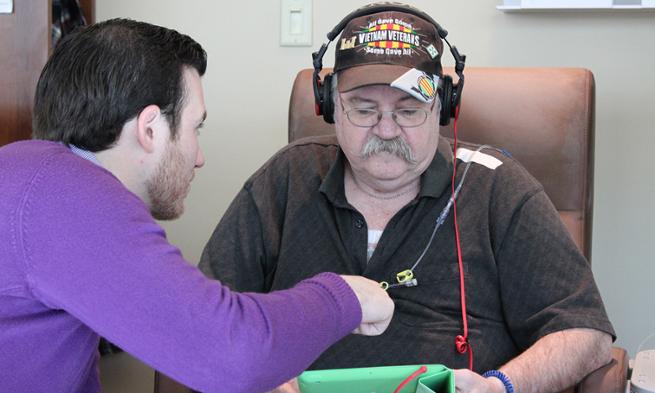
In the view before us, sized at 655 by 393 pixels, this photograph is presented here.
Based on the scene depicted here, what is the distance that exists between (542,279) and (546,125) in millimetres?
384

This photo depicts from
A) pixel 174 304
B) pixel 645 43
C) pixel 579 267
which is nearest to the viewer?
pixel 174 304

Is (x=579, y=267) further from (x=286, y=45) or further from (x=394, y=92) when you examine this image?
(x=286, y=45)

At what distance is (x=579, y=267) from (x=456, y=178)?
0.91 feet

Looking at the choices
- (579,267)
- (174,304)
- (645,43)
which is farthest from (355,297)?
(645,43)

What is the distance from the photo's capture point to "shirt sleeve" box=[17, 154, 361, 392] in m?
0.89

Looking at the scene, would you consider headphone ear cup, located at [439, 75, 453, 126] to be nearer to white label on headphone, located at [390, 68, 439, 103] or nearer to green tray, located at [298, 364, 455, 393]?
white label on headphone, located at [390, 68, 439, 103]

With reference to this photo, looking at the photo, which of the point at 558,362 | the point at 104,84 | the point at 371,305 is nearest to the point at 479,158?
the point at 558,362

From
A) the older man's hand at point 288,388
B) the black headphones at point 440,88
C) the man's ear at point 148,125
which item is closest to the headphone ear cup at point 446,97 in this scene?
the black headphones at point 440,88

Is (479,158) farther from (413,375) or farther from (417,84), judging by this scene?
(413,375)

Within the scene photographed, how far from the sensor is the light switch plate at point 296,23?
7.45ft

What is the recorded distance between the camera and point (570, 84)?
5.92ft

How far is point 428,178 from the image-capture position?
1.65 m

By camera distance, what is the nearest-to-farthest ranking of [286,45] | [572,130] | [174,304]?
[174,304], [572,130], [286,45]

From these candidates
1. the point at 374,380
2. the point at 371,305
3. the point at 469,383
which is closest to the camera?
the point at 371,305
